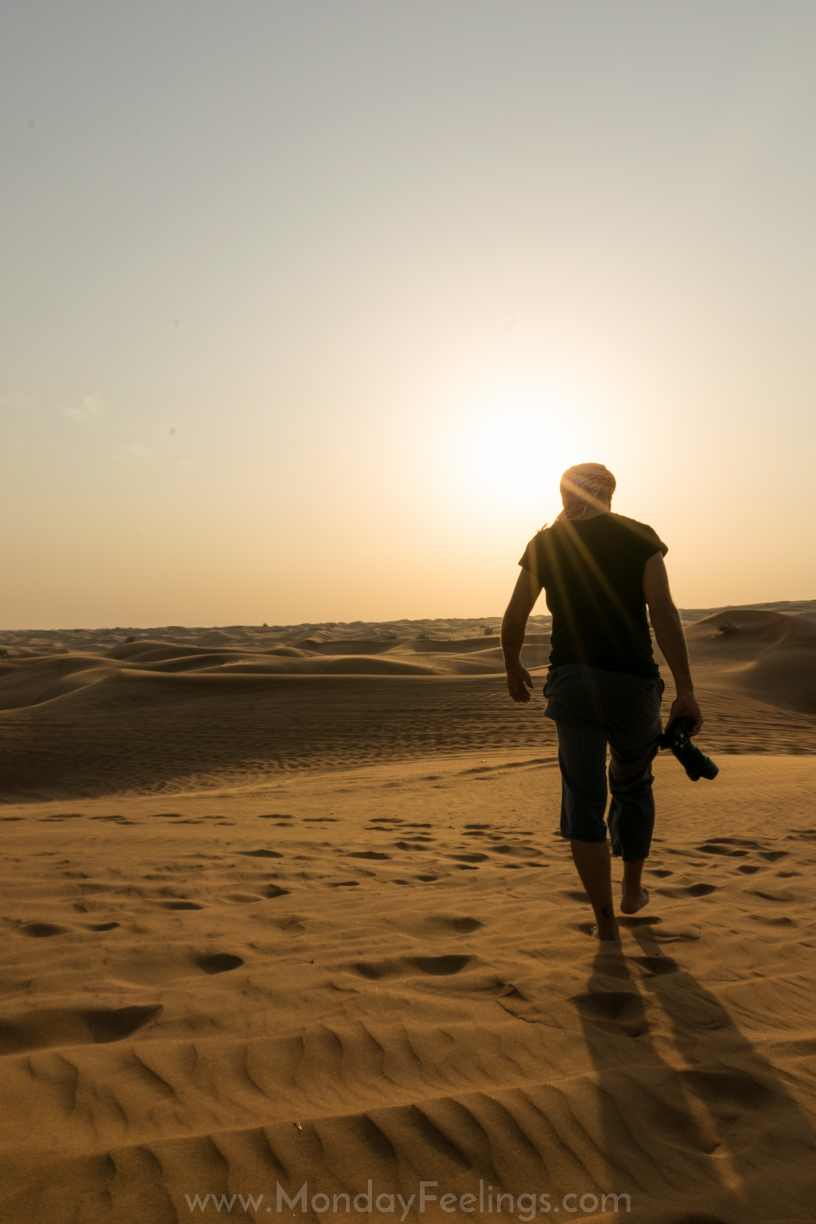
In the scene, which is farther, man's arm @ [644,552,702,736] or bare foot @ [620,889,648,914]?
bare foot @ [620,889,648,914]

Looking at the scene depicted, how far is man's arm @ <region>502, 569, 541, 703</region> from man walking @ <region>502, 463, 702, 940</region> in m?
0.05

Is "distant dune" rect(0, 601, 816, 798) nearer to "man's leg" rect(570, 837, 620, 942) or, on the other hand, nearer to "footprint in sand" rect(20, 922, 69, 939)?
"footprint in sand" rect(20, 922, 69, 939)

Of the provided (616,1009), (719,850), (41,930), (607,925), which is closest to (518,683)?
(607,925)

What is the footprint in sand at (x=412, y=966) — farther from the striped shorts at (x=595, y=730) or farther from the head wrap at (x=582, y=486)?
the head wrap at (x=582, y=486)

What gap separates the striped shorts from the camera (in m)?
3.26

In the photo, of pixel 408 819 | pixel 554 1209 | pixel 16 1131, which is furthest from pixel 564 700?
pixel 408 819

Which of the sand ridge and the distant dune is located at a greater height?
the sand ridge

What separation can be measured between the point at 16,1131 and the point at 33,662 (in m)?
29.4

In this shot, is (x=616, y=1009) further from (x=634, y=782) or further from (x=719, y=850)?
(x=719, y=850)

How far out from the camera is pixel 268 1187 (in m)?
1.78

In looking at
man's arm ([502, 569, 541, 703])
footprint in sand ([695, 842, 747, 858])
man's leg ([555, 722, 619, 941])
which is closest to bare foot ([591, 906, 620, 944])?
man's leg ([555, 722, 619, 941])

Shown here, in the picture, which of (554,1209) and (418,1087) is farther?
(418,1087)

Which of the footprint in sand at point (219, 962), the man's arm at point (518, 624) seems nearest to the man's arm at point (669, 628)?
the man's arm at point (518, 624)

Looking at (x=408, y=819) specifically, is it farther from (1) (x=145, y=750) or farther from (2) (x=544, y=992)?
(1) (x=145, y=750)
